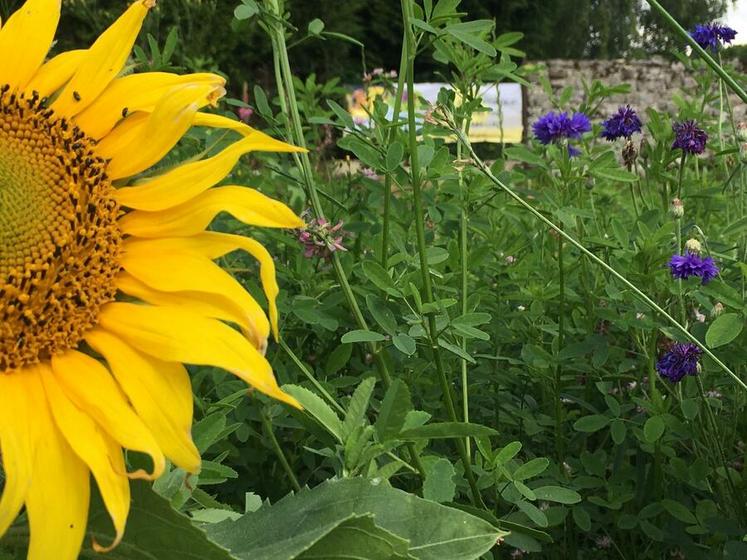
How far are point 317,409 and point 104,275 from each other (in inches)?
13.6

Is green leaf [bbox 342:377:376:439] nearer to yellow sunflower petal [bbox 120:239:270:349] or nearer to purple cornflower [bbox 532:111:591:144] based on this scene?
yellow sunflower petal [bbox 120:239:270:349]

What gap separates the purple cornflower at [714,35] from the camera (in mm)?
2236

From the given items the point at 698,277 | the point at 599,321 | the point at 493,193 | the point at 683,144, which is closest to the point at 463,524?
the point at 698,277

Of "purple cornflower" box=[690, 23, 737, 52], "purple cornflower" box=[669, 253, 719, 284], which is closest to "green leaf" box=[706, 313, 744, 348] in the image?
"purple cornflower" box=[669, 253, 719, 284]

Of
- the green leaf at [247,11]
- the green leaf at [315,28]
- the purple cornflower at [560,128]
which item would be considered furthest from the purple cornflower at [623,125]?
the green leaf at [247,11]

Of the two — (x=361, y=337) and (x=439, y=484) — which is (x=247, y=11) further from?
(x=439, y=484)

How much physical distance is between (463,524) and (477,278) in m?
1.27

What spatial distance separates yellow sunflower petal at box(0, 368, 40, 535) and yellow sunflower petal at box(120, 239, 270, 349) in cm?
12

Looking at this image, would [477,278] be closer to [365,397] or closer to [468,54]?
[468,54]

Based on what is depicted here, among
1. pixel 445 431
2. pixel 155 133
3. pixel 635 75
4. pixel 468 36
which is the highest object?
pixel 635 75

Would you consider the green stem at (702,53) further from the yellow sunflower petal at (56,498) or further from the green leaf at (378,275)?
the yellow sunflower petal at (56,498)

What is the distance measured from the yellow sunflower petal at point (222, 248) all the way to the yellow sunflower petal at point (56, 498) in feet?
0.58

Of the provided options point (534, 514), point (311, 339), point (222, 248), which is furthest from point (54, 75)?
point (311, 339)

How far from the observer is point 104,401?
24.0 inches
